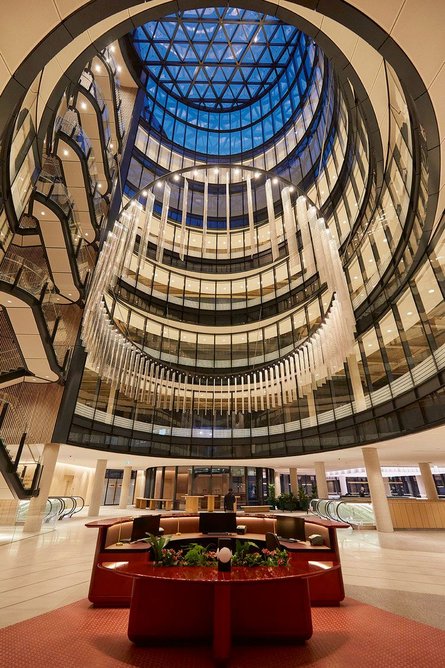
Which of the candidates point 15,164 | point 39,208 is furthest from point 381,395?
point 39,208

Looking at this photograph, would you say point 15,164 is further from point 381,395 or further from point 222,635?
A: point 381,395

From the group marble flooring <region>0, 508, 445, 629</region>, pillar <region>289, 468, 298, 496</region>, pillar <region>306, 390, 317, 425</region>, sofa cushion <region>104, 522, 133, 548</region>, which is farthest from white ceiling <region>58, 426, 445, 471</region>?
sofa cushion <region>104, 522, 133, 548</region>

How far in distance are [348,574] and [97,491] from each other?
62.6ft

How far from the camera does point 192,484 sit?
27.0 m

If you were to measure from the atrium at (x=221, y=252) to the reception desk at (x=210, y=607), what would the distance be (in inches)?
221

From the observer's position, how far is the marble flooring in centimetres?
570

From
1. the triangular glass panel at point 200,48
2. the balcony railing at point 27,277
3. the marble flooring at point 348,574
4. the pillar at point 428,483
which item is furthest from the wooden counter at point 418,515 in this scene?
the triangular glass panel at point 200,48

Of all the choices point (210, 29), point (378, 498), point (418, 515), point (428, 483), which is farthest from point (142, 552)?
point (210, 29)

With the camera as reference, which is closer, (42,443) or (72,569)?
(72,569)

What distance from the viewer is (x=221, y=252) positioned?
33.2 metres

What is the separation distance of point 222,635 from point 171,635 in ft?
3.58

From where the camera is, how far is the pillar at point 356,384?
17.2 meters

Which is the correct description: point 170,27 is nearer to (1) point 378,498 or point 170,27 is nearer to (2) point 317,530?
(2) point 317,530

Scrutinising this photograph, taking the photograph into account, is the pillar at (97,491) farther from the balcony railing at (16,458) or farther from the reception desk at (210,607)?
the reception desk at (210,607)
